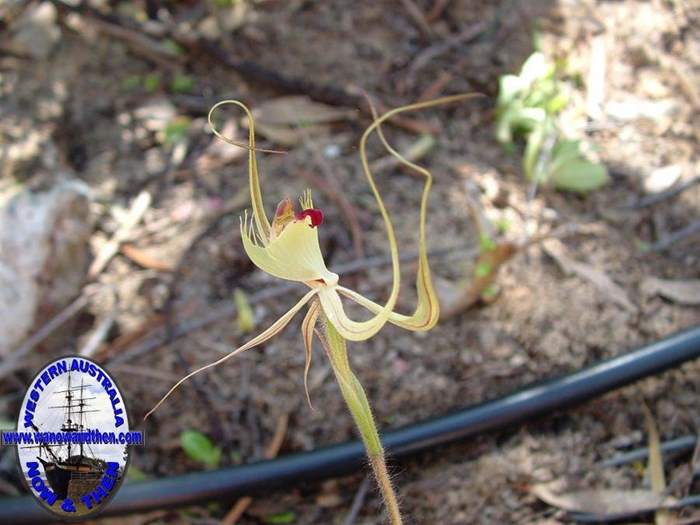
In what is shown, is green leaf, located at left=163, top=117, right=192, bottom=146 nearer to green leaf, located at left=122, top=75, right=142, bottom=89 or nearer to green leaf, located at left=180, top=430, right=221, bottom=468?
green leaf, located at left=122, top=75, right=142, bottom=89

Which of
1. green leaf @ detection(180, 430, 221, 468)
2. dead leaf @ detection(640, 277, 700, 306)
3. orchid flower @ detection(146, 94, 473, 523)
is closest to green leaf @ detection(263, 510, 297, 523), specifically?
green leaf @ detection(180, 430, 221, 468)

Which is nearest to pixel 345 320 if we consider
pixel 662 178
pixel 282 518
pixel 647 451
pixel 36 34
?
pixel 282 518

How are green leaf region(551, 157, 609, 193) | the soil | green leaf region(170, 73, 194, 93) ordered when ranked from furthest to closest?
green leaf region(170, 73, 194, 93), green leaf region(551, 157, 609, 193), the soil

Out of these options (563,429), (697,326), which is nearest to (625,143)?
(697,326)

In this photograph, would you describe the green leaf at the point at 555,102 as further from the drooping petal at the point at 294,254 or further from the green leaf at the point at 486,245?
the drooping petal at the point at 294,254

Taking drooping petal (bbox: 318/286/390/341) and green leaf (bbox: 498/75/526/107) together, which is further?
green leaf (bbox: 498/75/526/107)

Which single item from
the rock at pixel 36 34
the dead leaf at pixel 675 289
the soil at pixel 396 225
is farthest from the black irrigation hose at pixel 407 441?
the rock at pixel 36 34

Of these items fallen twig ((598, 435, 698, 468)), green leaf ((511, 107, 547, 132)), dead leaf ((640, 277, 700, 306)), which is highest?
green leaf ((511, 107, 547, 132))
